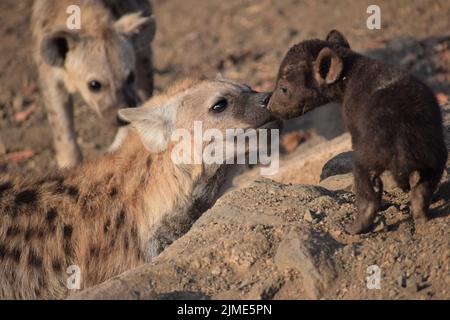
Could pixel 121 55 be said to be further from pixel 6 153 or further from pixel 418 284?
pixel 418 284

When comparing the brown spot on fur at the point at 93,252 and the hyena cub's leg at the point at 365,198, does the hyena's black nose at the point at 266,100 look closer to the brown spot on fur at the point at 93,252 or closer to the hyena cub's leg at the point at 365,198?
the hyena cub's leg at the point at 365,198

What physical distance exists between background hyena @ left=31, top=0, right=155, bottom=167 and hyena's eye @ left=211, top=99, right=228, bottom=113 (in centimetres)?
263

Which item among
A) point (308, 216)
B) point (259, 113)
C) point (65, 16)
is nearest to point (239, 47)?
point (65, 16)

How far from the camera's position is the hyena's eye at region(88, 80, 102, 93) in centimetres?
688

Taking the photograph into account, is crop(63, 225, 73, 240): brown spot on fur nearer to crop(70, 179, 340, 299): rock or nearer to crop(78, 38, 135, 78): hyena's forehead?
crop(70, 179, 340, 299): rock

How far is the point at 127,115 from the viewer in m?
4.30

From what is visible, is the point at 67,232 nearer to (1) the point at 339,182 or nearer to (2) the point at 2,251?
(2) the point at 2,251

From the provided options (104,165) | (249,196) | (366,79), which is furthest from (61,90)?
(366,79)

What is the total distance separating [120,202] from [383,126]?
5.41 feet

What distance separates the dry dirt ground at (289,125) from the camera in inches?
133

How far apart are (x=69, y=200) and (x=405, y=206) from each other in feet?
5.99

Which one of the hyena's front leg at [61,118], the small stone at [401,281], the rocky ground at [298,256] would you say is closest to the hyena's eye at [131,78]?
the hyena's front leg at [61,118]

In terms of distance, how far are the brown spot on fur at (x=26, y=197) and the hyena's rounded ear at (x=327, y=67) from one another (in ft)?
5.54

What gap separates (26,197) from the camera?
4.25m
